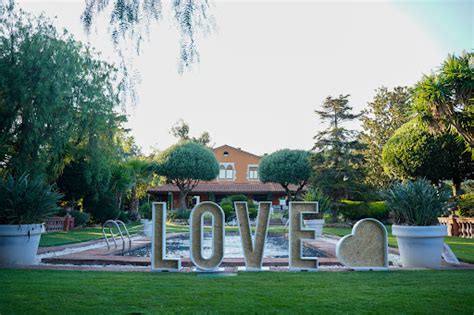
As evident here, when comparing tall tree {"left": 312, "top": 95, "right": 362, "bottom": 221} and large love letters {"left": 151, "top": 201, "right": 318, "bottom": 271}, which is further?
tall tree {"left": 312, "top": 95, "right": 362, "bottom": 221}

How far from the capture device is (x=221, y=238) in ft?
21.4

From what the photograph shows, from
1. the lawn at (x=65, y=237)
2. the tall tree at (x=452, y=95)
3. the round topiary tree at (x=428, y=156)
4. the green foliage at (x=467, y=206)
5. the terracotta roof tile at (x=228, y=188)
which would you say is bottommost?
the lawn at (x=65, y=237)

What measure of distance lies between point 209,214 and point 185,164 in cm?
2782

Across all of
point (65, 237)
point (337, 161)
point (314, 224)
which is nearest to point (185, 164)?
point (337, 161)

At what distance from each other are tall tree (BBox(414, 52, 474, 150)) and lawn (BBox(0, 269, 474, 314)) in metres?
9.30

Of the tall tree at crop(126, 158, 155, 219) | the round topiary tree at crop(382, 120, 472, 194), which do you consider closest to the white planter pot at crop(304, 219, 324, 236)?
the round topiary tree at crop(382, 120, 472, 194)

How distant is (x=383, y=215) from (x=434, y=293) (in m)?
20.8

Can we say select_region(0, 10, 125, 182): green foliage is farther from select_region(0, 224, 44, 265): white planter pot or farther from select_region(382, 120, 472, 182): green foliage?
select_region(382, 120, 472, 182): green foliage

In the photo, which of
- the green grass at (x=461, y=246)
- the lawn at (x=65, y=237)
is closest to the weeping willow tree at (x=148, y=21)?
the green grass at (x=461, y=246)

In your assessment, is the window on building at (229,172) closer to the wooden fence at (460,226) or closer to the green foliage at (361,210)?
the green foliage at (361,210)

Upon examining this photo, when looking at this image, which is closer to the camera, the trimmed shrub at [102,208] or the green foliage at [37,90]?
the green foliage at [37,90]

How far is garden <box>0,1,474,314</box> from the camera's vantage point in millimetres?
4516

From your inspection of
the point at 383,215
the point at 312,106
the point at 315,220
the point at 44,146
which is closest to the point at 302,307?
the point at 315,220

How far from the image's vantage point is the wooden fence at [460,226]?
50.9 ft
